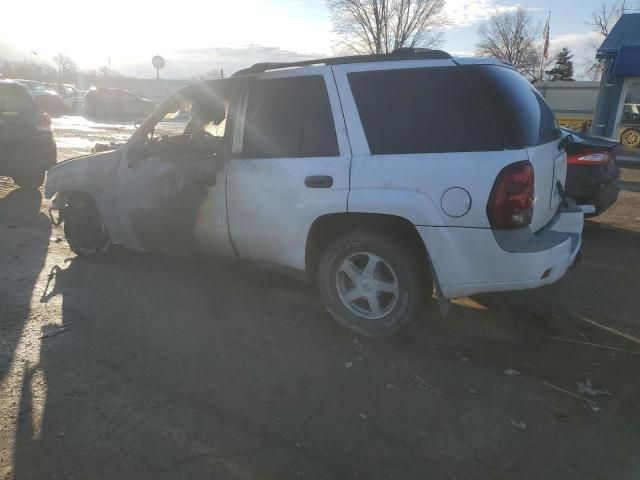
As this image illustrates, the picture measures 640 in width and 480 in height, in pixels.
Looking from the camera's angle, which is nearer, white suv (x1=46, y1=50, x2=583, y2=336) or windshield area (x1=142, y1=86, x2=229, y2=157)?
white suv (x1=46, y1=50, x2=583, y2=336)

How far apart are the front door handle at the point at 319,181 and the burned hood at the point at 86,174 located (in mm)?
2207

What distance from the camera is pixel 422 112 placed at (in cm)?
336

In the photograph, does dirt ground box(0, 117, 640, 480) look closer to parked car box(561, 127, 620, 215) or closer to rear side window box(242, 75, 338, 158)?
rear side window box(242, 75, 338, 158)

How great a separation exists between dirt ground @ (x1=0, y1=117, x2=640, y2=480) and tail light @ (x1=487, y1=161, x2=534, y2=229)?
991mm

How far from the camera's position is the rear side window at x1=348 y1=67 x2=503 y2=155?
3.21 meters

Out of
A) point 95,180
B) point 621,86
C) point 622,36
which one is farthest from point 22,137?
point 622,36

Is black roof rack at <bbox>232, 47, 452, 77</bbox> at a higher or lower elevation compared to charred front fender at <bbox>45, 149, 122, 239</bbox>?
higher

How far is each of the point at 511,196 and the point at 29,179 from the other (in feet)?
28.5

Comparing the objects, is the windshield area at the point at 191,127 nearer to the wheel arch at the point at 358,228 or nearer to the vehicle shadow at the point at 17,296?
the wheel arch at the point at 358,228

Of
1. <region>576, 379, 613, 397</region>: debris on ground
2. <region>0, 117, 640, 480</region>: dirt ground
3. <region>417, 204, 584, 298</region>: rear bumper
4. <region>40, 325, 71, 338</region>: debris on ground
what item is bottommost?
<region>40, 325, 71, 338</region>: debris on ground

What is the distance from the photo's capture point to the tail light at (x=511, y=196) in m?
3.10

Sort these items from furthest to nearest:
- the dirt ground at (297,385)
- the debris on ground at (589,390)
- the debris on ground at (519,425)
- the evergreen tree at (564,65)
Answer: the evergreen tree at (564,65) < the debris on ground at (589,390) < the debris on ground at (519,425) < the dirt ground at (297,385)

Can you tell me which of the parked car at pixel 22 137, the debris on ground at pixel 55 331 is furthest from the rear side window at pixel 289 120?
the parked car at pixel 22 137

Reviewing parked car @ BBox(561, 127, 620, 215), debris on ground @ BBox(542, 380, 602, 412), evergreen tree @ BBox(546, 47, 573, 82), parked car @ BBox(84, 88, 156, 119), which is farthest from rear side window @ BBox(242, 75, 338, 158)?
evergreen tree @ BBox(546, 47, 573, 82)
